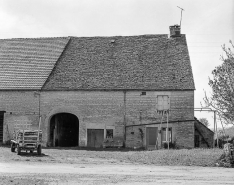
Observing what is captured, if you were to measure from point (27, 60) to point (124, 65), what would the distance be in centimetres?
863

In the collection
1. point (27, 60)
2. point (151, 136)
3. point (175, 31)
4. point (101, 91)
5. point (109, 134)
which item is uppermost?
point (175, 31)

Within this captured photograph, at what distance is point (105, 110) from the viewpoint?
3147 centimetres

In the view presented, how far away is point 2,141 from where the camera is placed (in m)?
33.2

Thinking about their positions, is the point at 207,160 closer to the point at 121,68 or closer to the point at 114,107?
the point at 114,107

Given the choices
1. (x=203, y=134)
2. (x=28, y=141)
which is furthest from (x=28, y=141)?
(x=203, y=134)

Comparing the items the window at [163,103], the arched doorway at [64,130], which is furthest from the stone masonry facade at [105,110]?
the arched doorway at [64,130]

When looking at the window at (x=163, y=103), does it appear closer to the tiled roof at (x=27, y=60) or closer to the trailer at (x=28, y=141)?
the tiled roof at (x=27, y=60)

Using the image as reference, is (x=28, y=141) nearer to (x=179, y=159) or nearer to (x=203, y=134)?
(x=179, y=159)

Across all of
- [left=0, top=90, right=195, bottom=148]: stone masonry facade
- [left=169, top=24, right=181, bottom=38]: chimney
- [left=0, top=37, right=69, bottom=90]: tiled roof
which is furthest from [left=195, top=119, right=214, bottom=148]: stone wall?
[left=0, top=37, right=69, bottom=90]: tiled roof

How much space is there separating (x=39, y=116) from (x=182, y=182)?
20.7 m

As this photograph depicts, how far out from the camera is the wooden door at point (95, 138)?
31.7 metres

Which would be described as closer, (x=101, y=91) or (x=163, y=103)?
(x=163, y=103)

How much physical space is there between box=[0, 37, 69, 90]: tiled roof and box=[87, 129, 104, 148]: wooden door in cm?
558

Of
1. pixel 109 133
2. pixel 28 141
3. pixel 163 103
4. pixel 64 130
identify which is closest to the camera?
pixel 28 141
